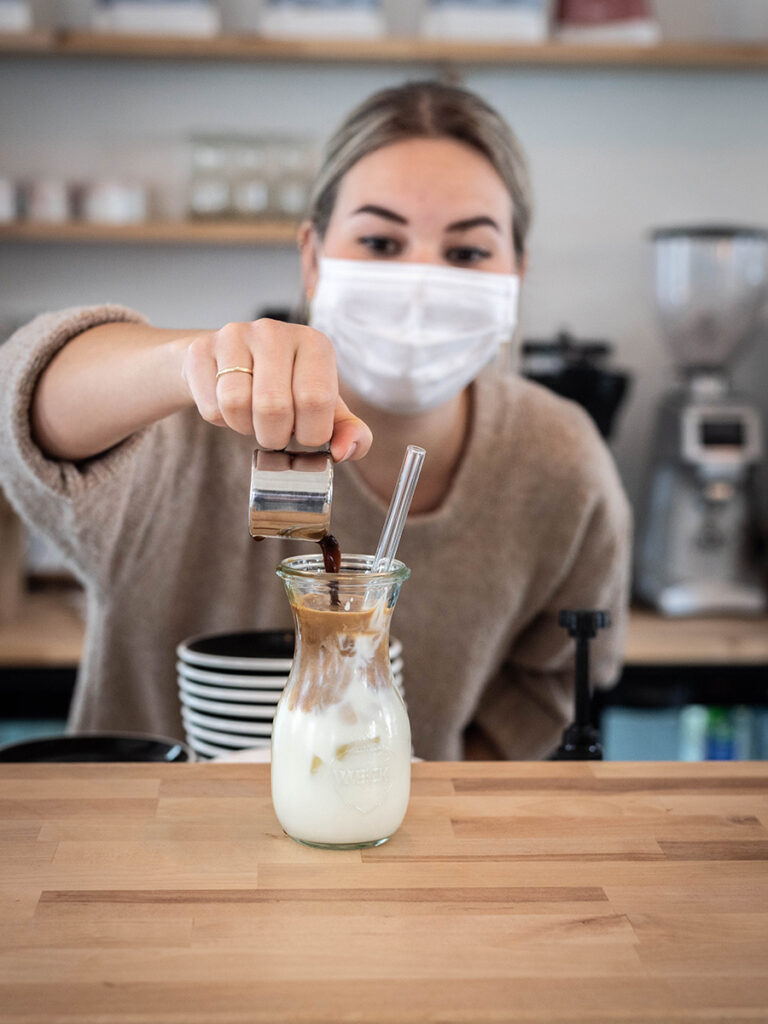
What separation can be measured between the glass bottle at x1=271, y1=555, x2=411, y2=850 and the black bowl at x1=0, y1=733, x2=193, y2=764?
0.25 meters

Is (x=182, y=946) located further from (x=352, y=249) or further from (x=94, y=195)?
(x=94, y=195)

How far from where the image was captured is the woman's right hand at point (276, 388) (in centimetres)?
73

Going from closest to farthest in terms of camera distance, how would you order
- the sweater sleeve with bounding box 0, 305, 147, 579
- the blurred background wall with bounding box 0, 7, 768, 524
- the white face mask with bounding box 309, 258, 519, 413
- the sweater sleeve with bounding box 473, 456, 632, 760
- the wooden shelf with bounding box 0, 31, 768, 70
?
the sweater sleeve with bounding box 0, 305, 147, 579 < the white face mask with bounding box 309, 258, 519, 413 < the sweater sleeve with bounding box 473, 456, 632, 760 < the wooden shelf with bounding box 0, 31, 768, 70 < the blurred background wall with bounding box 0, 7, 768, 524

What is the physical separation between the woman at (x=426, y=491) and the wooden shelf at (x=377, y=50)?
1174mm

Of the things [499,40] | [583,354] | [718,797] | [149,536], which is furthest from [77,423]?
[499,40]

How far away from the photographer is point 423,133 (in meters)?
1.42

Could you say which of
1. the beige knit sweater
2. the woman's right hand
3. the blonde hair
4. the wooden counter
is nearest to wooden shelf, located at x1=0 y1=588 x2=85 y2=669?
the wooden counter

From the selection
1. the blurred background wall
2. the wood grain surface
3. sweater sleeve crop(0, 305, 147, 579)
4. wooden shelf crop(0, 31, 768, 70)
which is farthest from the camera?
the blurred background wall

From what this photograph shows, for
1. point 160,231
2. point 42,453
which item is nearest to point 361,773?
point 42,453

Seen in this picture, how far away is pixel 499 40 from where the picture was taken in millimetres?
2584

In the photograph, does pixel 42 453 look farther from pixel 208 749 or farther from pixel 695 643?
pixel 695 643

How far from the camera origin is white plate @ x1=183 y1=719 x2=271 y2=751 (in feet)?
3.24

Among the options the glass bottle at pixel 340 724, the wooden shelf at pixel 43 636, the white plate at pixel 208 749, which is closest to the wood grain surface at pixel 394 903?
the glass bottle at pixel 340 724

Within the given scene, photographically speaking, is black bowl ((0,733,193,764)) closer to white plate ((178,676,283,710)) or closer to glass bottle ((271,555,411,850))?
white plate ((178,676,283,710))
